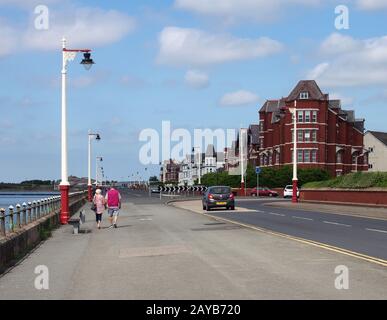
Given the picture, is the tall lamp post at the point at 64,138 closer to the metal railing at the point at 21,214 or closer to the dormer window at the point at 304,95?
the metal railing at the point at 21,214

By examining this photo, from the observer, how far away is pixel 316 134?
92.8 m

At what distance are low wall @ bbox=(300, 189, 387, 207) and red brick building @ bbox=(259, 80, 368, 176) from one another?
4003cm

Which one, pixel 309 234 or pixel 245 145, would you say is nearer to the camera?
pixel 309 234

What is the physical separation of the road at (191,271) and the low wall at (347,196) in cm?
1978

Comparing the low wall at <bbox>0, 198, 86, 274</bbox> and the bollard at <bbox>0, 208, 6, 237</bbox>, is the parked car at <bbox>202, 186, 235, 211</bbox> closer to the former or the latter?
the low wall at <bbox>0, 198, 86, 274</bbox>

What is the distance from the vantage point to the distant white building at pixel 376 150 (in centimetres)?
11462

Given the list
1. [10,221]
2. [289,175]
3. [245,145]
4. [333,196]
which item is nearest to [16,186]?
[245,145]

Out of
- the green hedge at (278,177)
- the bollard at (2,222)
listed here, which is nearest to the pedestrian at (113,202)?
the bollard at (2,222)

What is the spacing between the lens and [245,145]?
440 feet

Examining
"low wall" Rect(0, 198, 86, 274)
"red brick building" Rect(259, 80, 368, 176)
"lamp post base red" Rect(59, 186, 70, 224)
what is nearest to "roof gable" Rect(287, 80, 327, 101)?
"red brick building" Rect(259, 80, 368, 176)

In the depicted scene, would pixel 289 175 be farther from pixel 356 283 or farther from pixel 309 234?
pixel 356 283

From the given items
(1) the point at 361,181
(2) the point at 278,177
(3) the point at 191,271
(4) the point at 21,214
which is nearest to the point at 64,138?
(4) the point at 21,214

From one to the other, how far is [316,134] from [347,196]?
51.3 metres
